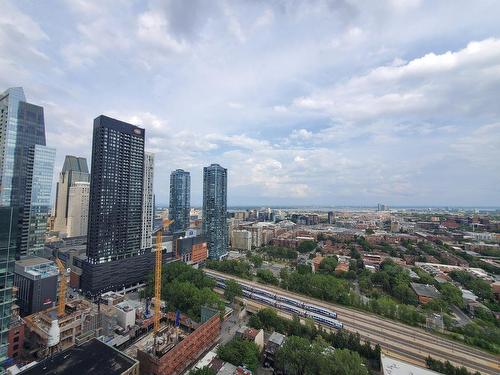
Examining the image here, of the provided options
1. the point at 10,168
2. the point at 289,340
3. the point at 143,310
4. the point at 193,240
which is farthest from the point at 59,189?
the point at 289,340

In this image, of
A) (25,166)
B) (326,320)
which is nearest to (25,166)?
(25,166)

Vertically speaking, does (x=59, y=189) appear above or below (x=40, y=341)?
above

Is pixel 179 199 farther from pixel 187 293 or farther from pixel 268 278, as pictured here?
pixel 187 293

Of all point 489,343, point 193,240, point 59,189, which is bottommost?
point 489,343

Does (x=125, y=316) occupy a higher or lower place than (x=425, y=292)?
higher

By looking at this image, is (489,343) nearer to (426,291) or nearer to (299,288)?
(426,291)

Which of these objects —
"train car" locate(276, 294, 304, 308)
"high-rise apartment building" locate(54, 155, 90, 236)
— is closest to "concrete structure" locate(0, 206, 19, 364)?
"train car" locate(276, 294, 304, 308)

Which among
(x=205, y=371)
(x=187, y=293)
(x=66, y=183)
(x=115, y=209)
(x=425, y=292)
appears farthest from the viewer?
(x=66, y=183)

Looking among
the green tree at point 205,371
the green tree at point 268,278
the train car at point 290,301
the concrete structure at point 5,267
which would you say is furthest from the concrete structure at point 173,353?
the green tree at point 268,278
